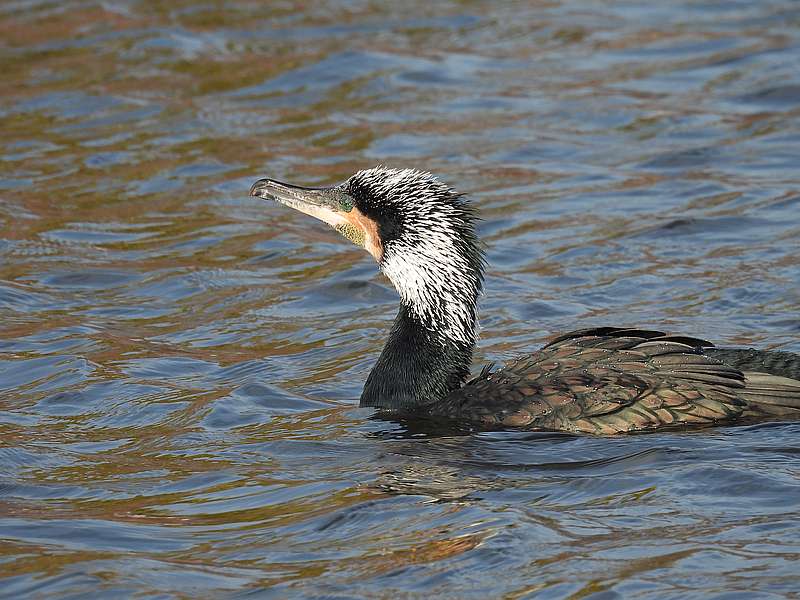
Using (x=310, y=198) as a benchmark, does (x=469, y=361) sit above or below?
below

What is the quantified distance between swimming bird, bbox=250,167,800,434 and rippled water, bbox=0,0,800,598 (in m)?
0.18

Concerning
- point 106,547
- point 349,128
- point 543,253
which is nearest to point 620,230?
point 543,253

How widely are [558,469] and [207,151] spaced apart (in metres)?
9.26

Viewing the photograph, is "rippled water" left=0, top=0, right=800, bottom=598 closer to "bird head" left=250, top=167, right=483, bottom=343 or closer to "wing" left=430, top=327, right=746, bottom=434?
"wing" left=430, top=327, right=746, bottom=434

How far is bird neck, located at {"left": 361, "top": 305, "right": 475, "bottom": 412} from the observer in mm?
9680

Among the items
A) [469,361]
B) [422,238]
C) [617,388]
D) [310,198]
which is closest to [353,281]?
[310,198]

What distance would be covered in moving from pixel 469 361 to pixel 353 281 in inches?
137

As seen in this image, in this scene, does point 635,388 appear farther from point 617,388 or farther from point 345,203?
point 345,203

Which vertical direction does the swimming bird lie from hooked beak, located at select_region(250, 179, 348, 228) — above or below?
below

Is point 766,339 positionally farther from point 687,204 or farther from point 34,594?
point 34,594

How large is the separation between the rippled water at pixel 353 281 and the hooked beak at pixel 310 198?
1282 millimetres

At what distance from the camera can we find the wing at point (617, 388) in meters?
8.79

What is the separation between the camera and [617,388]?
8.83 m

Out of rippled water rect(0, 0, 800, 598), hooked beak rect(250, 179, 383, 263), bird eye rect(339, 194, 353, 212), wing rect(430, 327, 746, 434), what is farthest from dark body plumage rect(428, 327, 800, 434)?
bird eye rect(339, 194, 353, 212)
